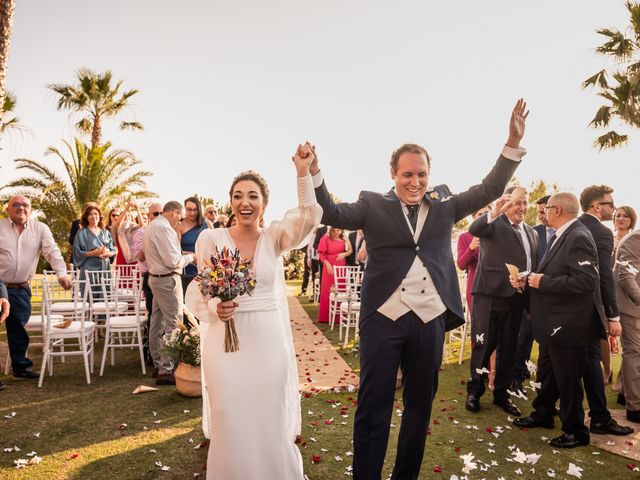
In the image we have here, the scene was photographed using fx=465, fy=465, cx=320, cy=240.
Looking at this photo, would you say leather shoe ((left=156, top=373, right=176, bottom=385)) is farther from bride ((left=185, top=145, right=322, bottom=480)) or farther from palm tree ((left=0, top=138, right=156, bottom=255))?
palm tree ((left=0, top=138, right=156, bottom=255))

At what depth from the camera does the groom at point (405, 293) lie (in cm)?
311

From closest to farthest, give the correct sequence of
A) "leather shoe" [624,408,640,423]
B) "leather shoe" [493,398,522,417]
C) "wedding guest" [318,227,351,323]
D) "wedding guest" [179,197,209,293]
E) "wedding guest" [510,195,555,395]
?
"leather shoe" [624,408,640,423], "leather shoe" [493,398,522,417], "wedding guest" [510,195,555,395], "wedding guest" [179,197,209,293], "wedding guest" [318,227,351,323]

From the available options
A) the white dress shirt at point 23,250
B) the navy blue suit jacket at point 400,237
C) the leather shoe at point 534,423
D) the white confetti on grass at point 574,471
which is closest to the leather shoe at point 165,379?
the white dress shirt at point 23,250

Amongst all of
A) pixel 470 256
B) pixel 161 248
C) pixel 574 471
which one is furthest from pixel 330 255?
pixel 574 471

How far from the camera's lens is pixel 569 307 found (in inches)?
174

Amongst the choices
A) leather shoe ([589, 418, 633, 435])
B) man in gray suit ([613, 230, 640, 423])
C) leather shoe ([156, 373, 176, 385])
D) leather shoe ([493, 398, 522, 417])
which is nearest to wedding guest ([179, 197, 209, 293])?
leather shoe ([156, 373, 176, 385])

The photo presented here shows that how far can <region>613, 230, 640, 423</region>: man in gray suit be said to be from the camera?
524 centimetres

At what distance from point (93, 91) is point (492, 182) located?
22555 mm

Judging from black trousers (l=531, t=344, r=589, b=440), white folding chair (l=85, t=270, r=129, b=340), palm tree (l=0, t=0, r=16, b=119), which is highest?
palm tree (l=0, t=0, r=16, b=119)

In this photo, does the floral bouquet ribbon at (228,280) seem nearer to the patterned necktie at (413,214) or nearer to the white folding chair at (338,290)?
the patterned necktie at (413,214)

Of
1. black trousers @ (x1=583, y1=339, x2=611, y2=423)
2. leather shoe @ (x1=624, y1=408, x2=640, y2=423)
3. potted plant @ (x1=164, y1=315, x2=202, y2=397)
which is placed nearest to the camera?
black trousers @ (x1=583, y1=339, x2=611, y2=423)

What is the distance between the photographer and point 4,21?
7.43 meters

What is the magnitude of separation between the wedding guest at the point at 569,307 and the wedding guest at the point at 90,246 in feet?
24.8

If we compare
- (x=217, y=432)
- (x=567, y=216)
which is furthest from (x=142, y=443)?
(x=567, y=216)
